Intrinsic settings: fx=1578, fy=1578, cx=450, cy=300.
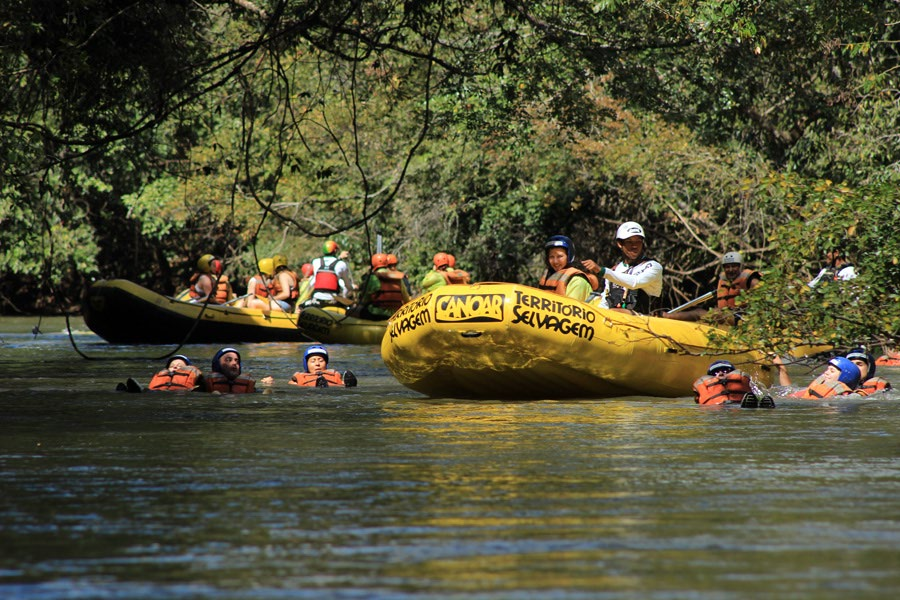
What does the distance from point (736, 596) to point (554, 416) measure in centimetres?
717

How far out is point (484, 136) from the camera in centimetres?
2686

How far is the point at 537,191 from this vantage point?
31.4m

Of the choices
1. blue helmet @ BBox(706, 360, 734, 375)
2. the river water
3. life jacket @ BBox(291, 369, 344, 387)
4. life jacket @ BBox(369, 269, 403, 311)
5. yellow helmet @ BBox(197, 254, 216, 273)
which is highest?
yellow helmet @ BBox(197, 254, 216, 273)

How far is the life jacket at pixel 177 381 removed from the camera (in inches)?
602

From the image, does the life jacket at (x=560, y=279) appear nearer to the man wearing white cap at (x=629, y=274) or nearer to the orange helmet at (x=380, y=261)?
the man wearing white cap at (x=629, y=274)

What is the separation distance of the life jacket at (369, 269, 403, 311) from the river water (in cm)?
1176

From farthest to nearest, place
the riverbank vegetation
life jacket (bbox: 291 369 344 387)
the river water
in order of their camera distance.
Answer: life jacket (bbox: 291 369 344 387) < the riverbank vegetation < the river water

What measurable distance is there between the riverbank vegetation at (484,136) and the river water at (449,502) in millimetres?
1703

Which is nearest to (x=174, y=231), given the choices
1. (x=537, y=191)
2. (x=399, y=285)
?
(x=537, y=191)

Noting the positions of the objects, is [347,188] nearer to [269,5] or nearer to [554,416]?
[269,5]

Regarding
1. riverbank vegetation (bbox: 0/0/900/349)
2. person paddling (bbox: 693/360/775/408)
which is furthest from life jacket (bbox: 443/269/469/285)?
person paddling (bbox: 693/360/775/408)

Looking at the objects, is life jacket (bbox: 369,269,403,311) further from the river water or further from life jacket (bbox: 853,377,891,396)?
the river water

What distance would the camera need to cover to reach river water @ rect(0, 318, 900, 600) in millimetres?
5805

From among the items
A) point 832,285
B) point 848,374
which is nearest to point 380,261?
point 848,374
